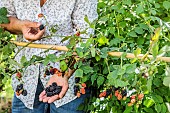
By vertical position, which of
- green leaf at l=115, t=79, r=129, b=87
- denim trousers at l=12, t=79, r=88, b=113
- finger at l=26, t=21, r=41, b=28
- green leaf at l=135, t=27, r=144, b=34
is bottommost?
denim trousers at l=12, t=79, r=88, b=113

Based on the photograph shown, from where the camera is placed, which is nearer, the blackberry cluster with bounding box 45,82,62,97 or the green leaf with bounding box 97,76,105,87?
the blackberry cluster with bounding box 45,82,62,97

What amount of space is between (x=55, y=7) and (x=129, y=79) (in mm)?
365

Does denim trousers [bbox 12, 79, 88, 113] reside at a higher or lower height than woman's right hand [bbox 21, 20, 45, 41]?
lower

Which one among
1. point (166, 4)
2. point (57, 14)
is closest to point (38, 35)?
point (57, 14)

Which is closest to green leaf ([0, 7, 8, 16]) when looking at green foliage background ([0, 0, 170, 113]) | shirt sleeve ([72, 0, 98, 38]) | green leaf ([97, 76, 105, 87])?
green foliage background ([0, 0, 170, 113])

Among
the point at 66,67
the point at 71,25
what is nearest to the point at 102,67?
the point at 71,25

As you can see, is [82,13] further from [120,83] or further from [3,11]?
[120,83]

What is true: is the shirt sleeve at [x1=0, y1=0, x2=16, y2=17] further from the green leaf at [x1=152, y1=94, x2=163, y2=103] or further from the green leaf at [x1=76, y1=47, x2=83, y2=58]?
the green leaf at [x1=152, y1=94, x2=163, y2=103]

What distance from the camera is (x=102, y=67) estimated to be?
1556 millimetres

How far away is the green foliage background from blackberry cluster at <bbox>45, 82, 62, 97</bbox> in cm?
7

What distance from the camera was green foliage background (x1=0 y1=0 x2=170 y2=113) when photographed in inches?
51.9

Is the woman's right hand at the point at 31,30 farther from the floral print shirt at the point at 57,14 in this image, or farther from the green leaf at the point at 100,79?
the green leaf at the point at 100,79

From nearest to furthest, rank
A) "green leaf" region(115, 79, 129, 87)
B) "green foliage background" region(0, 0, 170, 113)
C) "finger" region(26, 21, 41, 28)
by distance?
"green leaf" region(115, 79, 129, 87)
"green foliage background" region(0, 0, 170, 113)
"finger" region(26, 21, 41, 28)

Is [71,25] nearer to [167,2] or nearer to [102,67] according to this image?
[102,67]
